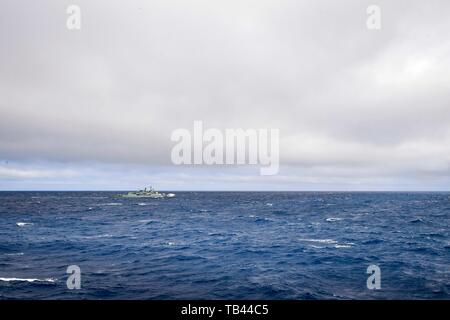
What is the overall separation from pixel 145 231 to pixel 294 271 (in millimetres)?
40057

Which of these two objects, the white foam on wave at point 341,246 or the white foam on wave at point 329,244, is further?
the white foam on wave at point 329,244

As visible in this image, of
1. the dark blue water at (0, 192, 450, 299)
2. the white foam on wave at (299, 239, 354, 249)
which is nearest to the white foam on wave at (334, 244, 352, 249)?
the white foam on wave at (299, 239, 354, 249)

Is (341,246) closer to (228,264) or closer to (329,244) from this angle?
(329,244)

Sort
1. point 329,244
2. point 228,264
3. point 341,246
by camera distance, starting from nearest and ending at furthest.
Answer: point 228,264 → point 341,246 → point 329,244

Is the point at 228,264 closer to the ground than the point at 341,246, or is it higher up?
higher up

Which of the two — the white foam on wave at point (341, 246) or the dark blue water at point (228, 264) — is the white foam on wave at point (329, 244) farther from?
the dark blue water at point (228, 264)

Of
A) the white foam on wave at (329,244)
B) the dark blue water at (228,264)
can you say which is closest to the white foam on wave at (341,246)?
the white foam on wave at (329,244)

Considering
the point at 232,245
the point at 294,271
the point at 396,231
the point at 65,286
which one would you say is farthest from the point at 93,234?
the point at 396,231

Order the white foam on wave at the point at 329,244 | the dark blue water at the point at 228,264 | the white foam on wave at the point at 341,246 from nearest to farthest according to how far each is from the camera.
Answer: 1. the dark blue water at the point at 228,264
2. the white foam on wave at the point at 341,246
3. the white foam on wave at the point at 329,244

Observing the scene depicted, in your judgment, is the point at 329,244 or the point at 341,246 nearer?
the point at 341,246

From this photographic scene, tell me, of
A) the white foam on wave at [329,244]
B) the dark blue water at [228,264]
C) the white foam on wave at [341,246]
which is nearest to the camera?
the dark blue water at [228,264]

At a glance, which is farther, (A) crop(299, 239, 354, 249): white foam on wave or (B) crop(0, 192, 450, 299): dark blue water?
(A) crop(299, 239, 354, 249): white foam on wave

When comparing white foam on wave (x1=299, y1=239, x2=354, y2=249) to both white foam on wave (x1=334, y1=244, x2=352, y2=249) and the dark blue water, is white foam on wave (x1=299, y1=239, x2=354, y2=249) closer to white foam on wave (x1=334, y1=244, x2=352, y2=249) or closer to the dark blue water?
white foam on wave (x1=334, y1=244, x2=352, y2=249)

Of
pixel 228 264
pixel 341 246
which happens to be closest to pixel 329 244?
pixel 341 246
